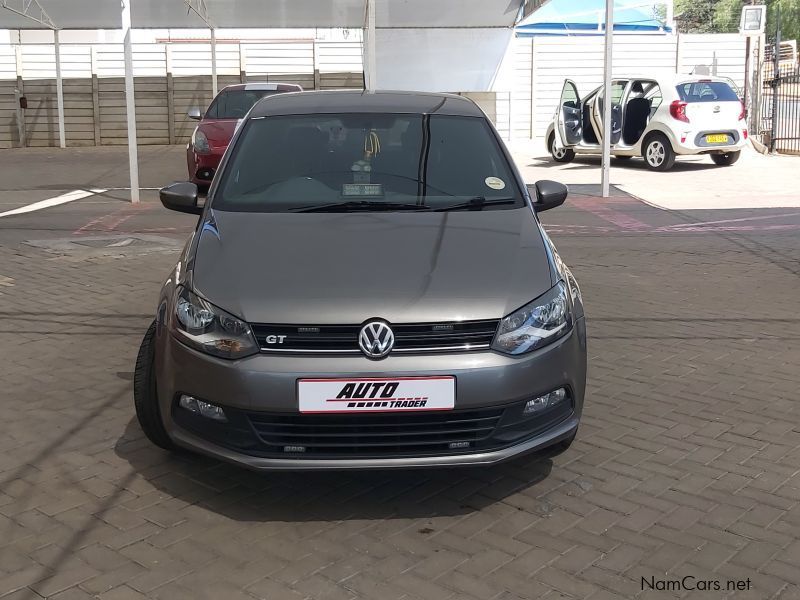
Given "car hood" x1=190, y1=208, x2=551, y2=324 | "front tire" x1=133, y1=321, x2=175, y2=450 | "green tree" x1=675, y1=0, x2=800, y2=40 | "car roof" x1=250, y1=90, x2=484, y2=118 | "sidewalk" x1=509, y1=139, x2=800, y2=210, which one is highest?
"green tree" x1=675, y1=0, x2=800, y2=40

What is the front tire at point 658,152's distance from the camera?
18.2m

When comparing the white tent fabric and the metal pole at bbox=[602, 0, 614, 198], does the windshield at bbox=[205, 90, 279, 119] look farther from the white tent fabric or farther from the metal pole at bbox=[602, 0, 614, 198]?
the white tent fabric

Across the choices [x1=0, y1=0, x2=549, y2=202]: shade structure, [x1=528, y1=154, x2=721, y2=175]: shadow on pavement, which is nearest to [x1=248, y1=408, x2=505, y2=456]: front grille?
[x1=528, y1=154, x2=721, y2=175]: shadow on pavement

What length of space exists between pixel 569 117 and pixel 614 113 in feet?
3.94

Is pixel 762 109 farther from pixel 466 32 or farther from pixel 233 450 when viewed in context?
pixel 233 450

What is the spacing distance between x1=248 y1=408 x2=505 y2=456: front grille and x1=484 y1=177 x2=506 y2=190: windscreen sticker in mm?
1463

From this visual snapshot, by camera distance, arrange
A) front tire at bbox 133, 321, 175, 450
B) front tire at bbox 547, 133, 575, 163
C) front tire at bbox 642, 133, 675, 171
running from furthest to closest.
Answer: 1. front tire at bbox 547, 133, 575, 163
2. front tire at bbox 642, 133, 675, 171
3. front tire at bbox 133, 321, 175, 450

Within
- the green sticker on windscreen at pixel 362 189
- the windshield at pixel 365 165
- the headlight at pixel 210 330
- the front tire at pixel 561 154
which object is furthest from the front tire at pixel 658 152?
the headlight at pixel 210 330

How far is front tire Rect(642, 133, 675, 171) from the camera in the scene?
18.2m

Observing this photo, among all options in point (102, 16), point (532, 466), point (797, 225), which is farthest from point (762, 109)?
point (532, 466)

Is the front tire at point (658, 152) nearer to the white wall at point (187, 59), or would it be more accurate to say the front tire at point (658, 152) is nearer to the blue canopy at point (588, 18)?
the white wall at point (187, 59)

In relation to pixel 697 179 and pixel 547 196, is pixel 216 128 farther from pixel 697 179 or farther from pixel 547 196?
pixel 547 196

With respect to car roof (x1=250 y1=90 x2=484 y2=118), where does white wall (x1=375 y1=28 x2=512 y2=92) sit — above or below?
above

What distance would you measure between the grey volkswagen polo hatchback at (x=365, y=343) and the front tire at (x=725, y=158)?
1563 centimetres
